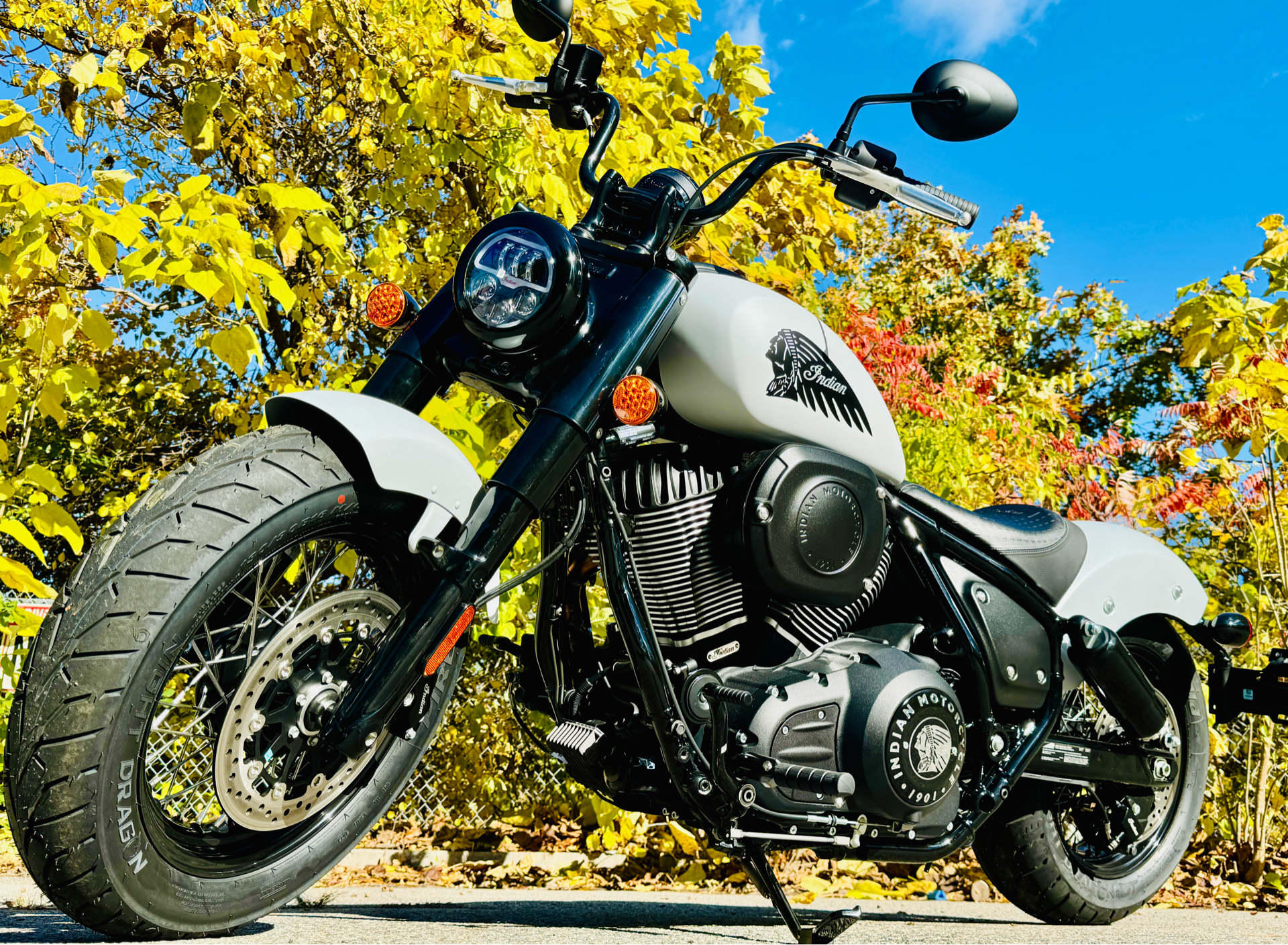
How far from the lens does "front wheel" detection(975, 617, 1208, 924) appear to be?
307 cm

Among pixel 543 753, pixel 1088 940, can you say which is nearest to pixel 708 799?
pixel 1088 940

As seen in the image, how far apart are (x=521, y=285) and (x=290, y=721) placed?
3.00 ft

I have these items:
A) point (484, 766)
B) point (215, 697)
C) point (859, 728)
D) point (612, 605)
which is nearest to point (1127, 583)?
point (859, 728)

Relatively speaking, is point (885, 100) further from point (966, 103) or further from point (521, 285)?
point (521, 285)

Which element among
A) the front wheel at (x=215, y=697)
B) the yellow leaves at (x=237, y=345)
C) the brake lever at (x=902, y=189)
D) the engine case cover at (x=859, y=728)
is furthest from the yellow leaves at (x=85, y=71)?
the engine case cover at (x=859, y=728)

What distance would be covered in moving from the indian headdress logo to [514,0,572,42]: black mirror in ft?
2.92

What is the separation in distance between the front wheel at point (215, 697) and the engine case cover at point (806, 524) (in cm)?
66

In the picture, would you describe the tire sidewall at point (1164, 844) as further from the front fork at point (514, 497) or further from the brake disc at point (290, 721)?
the brake disc at point (290, 721)

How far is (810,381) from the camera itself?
249cm

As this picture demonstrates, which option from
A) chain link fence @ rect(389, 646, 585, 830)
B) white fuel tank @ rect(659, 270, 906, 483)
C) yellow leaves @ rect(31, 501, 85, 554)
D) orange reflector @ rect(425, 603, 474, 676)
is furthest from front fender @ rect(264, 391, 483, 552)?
chain link fence @ rect(389, 646, 585, 830)

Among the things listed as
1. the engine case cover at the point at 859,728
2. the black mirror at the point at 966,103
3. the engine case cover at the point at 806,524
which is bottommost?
the engine case cover at the point at 859,728

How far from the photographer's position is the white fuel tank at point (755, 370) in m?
2.37

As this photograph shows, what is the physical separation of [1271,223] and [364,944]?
4101mm

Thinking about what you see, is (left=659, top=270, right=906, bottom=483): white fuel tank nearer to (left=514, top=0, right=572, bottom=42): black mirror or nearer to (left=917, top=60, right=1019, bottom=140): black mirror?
(left=917, top=60, right=1019, bottom=140): black mirror
